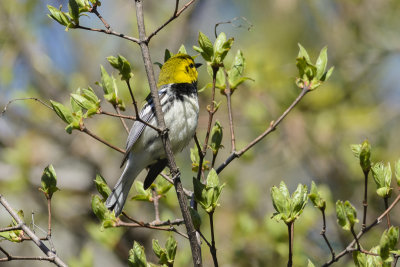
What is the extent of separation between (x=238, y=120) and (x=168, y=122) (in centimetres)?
229

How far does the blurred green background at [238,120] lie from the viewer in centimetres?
429

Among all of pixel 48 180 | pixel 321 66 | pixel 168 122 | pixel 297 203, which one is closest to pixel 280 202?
pixel 297 203

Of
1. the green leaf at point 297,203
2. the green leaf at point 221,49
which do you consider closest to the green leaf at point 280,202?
the green leaf at point 297,203

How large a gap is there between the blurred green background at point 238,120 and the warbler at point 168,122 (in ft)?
3.07

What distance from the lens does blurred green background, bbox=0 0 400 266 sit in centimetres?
429

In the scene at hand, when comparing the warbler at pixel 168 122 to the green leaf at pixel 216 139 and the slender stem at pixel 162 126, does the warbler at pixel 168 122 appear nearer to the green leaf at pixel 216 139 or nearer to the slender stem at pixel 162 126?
the green leaf at pixel 216 139

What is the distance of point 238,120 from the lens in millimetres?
5191

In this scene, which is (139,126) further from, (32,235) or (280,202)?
(280,202)

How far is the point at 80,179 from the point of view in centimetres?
545

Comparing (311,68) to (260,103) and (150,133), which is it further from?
(260,103)

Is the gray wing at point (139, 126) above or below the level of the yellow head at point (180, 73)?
below

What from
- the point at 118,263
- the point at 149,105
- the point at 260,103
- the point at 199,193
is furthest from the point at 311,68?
the point at 118,263

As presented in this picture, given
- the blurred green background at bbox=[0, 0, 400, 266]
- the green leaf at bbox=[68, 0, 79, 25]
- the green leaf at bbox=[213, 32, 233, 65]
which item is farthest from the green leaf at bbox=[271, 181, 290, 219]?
the blurred green background at bbox=[0, 0, 400, 266]

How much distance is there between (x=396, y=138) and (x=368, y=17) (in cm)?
114
